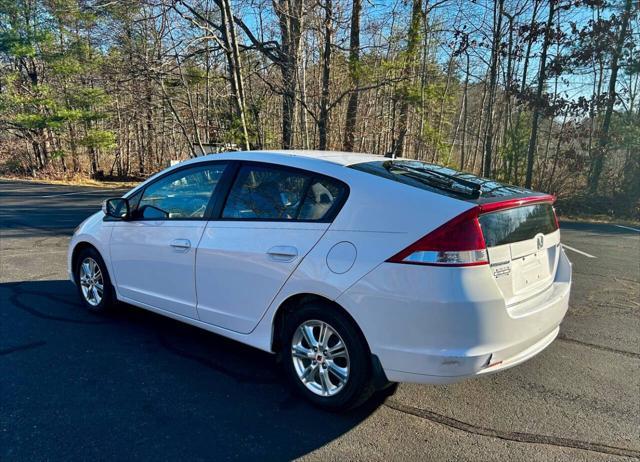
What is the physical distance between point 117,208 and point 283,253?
6.79ft

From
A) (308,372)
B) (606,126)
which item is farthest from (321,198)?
(606,126)

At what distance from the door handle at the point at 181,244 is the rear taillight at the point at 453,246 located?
1.77m

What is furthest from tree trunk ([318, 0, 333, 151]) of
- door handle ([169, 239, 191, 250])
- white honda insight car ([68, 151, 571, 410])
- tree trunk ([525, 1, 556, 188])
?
door handle ([169, 239, 191, 250])

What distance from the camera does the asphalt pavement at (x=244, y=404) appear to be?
8.13 feet

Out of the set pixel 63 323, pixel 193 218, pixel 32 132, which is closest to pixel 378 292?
pixel 193 218

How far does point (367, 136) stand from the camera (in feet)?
74.0

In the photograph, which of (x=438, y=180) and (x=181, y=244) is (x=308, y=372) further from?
(x=438, y=180)

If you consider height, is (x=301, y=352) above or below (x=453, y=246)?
below

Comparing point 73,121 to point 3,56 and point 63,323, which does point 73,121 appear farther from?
point 63,323

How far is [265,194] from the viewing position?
3.18m

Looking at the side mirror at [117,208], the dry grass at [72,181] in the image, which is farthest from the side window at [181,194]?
the dry grass at [72,181]

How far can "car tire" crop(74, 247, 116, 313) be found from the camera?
432 centimetres

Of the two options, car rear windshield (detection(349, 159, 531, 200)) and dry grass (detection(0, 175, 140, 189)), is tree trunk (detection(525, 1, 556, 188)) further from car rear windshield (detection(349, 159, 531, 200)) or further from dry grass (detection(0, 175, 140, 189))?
dry grass (detection(0, 175, 140, 189))

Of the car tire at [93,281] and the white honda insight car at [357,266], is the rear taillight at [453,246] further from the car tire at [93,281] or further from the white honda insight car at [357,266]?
the car tire at [93,281]
